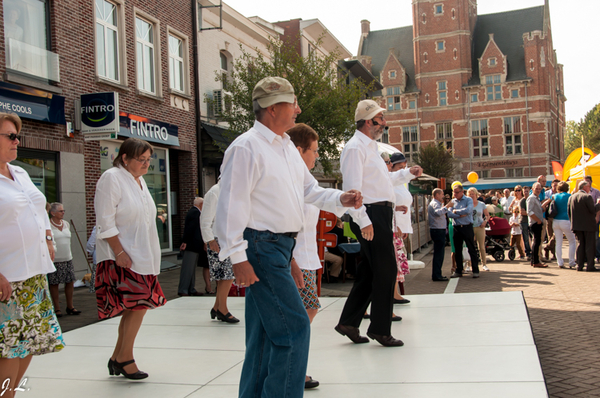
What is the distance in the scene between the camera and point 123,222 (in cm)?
418

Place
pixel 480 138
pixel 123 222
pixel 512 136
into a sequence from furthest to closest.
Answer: pixel 480 138, pixel 512 136, pixel 123 222

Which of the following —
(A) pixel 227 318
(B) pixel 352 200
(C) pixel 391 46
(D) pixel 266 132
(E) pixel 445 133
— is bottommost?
(A) pixel 227 318

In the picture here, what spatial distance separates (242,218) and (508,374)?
2.37 meters

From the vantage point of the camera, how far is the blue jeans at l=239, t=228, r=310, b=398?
108 inches

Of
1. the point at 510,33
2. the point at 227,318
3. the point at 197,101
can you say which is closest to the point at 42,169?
the point at 197,101

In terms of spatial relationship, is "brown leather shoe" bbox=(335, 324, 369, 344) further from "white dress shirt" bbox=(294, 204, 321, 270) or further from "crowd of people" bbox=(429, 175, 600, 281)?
"crowd of people" bbox=(429, 175, 600, 281)

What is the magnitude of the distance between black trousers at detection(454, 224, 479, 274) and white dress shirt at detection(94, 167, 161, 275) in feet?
27.9

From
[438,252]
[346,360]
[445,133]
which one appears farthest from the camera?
[445,133]

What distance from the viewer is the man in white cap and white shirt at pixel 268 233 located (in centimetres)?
276

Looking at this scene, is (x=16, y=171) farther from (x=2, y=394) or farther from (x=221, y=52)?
(x=221, y=52)

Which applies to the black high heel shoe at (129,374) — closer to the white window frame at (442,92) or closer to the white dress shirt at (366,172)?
the white dress shirt at (366,172)

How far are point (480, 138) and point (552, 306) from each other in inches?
2290

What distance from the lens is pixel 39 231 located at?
11.0 feet

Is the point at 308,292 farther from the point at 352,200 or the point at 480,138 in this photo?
the point at 480,138
